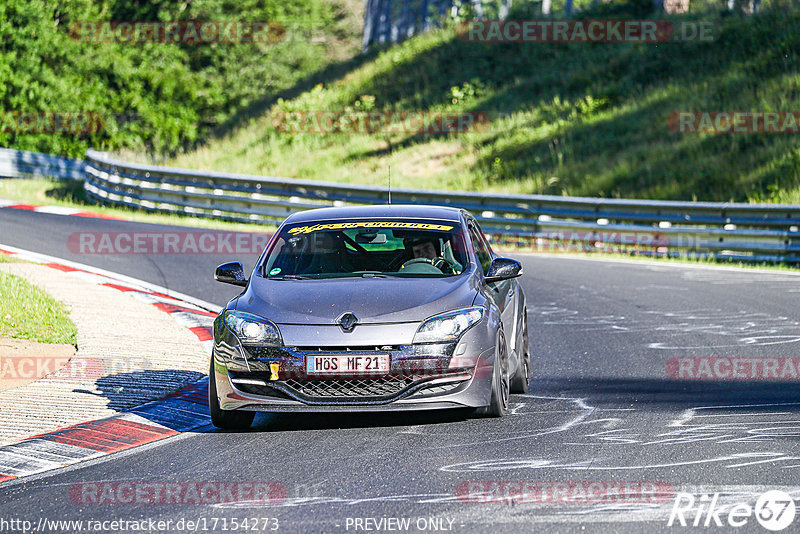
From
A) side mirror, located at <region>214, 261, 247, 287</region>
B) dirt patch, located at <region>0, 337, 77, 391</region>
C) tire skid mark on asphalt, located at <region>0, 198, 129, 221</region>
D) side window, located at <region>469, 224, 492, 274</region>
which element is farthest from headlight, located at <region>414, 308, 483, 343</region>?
tire skid mark on asphalt, located at <region>0, 198, 129, 221</region>

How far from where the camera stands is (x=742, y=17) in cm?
3416

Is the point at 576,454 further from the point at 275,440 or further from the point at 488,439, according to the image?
the point at 275,440

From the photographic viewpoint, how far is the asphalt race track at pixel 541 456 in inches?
217

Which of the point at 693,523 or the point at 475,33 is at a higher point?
the point at 475,33

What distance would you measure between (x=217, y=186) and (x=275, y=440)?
61.4ft

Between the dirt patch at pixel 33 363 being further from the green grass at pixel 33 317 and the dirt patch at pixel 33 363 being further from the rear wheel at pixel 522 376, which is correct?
the rear wheel at pixel 522 376

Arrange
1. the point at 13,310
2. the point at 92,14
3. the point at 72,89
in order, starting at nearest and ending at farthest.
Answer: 1. the point at 13,310
2. the point at 72,89
3. the point at 92,14

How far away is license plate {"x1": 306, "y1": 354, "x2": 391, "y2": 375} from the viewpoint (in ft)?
23.3

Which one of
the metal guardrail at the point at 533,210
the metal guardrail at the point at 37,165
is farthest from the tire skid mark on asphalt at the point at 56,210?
the metal guardrail at the point at 37,165

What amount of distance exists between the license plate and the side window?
1.71 m

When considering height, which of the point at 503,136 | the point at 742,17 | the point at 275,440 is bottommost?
the point at 275,440

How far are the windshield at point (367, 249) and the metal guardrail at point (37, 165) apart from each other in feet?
91.4

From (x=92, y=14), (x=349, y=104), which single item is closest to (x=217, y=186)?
(x=349, y=104)

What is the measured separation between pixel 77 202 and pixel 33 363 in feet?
65.3
